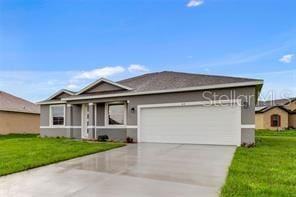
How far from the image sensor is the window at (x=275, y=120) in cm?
3575

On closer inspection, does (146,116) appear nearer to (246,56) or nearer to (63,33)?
(63,33)

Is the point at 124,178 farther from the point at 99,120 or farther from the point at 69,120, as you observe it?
the point at 69,120

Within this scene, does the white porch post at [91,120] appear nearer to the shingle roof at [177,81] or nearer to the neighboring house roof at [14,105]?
the shingle roof at [177,81]

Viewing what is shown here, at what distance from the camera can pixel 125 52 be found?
21234 millimetres

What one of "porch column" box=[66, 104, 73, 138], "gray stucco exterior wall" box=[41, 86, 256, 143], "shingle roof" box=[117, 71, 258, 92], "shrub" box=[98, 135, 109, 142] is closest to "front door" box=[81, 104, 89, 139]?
"gray stucco exterior wall" box=[41, 86, 256, 143]

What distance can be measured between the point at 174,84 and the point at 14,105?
18773 mm

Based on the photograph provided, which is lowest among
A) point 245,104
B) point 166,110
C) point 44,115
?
point 44,115

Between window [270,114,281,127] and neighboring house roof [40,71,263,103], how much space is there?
21.1 m

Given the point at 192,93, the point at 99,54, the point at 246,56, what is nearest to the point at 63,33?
the point at 99,54

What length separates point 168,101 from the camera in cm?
1549

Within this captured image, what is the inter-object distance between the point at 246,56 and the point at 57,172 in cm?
1687

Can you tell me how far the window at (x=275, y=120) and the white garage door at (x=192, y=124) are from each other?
24530mm

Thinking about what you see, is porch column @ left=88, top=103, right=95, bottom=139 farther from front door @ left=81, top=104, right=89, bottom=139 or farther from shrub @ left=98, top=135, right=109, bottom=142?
shrub @ left=98, top=135, right=109, bottom=142

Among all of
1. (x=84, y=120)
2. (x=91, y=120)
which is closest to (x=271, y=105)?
(x=84, y=120)
